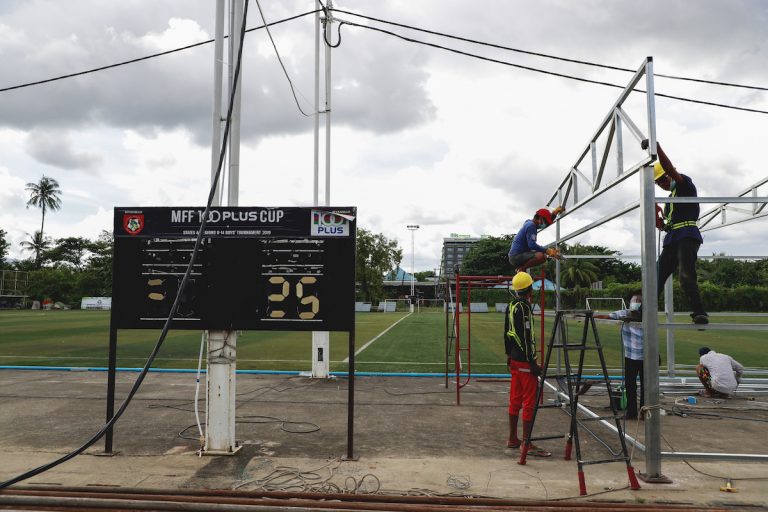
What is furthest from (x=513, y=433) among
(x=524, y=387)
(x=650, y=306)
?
(x=650, y=306)

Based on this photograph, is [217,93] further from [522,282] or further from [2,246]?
[2,246]

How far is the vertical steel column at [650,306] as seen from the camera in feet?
18.0

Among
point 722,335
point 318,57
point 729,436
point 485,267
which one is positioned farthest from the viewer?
point 485,267

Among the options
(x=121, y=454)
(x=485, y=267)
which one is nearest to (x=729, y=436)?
(x=121, y=454)

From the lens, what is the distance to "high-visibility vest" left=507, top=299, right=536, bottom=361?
639cm

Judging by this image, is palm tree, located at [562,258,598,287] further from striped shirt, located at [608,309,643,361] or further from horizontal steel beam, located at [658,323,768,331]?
horizontal steel beam, located at [658,323,768,331]

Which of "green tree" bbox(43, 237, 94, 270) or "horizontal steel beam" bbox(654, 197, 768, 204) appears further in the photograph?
"green tree" bbox(43, 237, 94, 270)

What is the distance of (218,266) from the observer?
6469 mm

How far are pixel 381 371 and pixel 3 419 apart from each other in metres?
7.65

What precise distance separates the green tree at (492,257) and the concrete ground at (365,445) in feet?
232

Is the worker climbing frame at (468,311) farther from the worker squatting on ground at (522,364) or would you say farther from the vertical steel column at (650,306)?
the vertical steel column at (650,306)

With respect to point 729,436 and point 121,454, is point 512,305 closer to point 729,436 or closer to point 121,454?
point 729,436

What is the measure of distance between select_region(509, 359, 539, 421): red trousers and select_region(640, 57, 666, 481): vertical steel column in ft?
4.18

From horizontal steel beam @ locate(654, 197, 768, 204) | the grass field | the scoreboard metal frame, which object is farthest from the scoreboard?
the grass field
